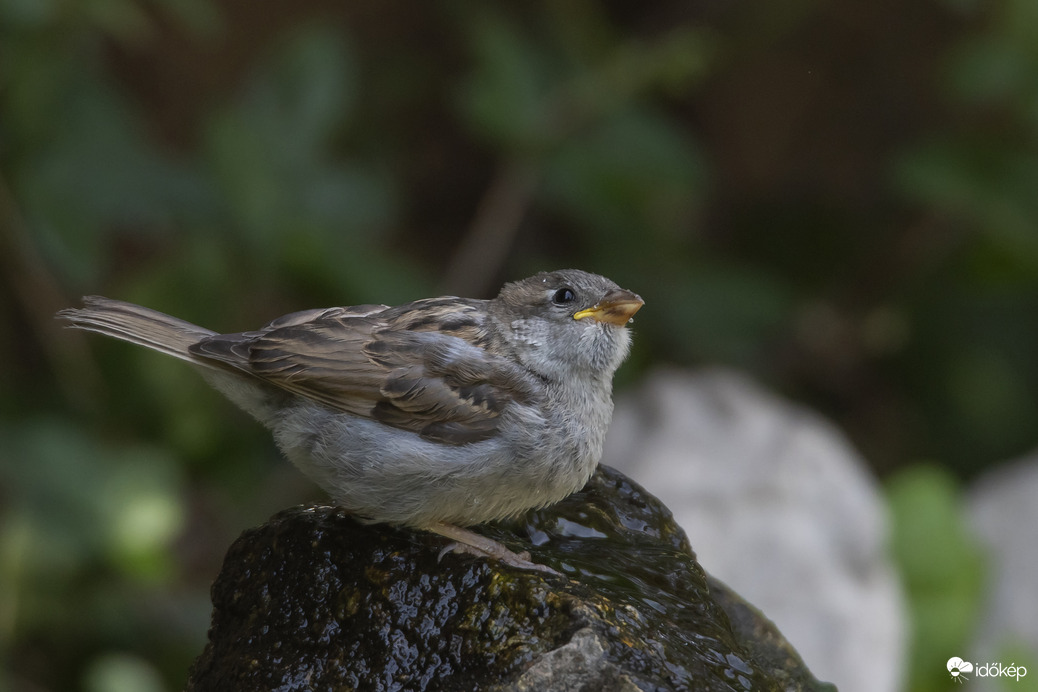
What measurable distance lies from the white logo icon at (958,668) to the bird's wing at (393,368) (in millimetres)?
3128

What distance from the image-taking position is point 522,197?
22.0 ft

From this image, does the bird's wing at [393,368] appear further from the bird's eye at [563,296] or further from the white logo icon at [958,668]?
the white logo icon at [958,668]

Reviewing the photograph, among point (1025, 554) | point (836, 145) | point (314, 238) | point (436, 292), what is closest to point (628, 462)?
point (436, 292)

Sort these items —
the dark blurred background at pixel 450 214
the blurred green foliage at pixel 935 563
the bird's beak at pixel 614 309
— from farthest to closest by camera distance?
the blurred green foliage at pixel 935 563 < the dark blurred background at pixel 450 214 < the bird's beak at pixel 614 309

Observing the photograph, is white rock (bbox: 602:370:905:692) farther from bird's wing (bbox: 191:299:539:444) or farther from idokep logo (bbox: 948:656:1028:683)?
bird's wing (bbox: 191:299:539:444)

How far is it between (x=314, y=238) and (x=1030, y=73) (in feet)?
13.2

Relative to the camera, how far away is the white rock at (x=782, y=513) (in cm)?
511

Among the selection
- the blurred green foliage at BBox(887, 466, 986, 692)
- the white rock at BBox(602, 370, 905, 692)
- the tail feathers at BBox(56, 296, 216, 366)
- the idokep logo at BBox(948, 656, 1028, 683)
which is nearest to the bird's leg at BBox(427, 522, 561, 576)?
the tail feathers at BBox(56, 296, 216, 366)

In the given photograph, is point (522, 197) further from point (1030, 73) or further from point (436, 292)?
point (1030, 73)

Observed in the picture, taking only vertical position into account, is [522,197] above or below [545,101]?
below

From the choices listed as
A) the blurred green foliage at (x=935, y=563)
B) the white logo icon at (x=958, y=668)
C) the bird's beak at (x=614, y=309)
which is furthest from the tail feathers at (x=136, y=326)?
the white logo icon at (x=958, y=668)

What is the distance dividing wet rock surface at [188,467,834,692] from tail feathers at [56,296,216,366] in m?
0.67

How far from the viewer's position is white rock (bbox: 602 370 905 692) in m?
5.11

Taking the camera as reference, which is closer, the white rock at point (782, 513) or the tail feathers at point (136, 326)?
the tail feathers at point (136, 326)
